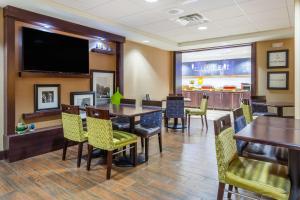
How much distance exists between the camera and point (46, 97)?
400cm

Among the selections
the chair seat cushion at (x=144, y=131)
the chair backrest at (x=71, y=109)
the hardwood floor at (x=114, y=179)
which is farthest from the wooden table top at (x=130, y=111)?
the hardwood floor at (x=114, y=179)

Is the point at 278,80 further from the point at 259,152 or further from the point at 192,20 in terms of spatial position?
the point at 259,152

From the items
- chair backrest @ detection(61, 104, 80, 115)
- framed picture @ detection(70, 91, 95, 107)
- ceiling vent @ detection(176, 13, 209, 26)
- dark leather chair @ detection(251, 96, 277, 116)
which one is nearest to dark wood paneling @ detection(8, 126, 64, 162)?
framed picture @ detection(70, 91, 95, 107)

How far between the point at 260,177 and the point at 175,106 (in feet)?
12.2

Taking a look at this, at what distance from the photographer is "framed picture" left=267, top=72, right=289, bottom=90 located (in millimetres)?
5581

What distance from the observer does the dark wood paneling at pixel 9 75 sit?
3373 millimetres

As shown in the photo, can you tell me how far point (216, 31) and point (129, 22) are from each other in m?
2.22

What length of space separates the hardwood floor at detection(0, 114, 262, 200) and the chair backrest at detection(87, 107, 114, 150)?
1.46ft

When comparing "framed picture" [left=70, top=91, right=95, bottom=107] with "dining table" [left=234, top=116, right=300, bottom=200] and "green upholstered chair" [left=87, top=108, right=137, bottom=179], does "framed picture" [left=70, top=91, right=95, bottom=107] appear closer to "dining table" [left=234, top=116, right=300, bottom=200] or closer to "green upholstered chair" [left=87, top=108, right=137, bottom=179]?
"green upholstered chair" [left=87, top=108, right=137, bottom=179]

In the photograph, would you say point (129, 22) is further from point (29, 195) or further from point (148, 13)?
point (29, 195)

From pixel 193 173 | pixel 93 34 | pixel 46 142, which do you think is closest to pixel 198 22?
pixel 93 34

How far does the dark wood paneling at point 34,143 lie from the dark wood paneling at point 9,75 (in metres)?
0.21

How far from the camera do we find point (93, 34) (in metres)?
4.69

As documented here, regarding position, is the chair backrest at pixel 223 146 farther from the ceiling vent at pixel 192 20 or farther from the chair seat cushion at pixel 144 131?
the ceiling vent at pixel 192 20
